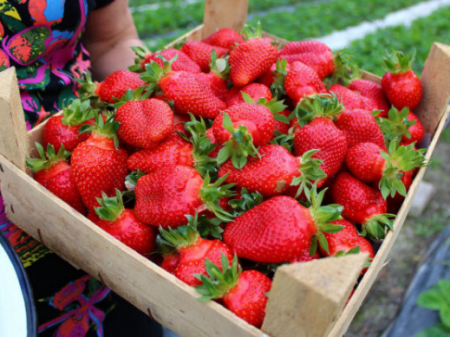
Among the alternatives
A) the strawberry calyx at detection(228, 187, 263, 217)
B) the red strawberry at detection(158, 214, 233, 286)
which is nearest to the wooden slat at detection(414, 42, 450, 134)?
the strawberry calyx at detection(228, 187, 263, 217)

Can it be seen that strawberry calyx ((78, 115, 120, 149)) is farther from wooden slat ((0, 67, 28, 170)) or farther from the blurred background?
the blurred background

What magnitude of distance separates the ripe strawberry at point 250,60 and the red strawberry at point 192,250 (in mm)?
402

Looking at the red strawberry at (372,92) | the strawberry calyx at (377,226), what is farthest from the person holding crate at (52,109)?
the red strawberry at (372,92)

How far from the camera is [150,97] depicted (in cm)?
104

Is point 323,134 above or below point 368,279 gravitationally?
above

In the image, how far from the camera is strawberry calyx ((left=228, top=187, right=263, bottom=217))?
0.87 meters

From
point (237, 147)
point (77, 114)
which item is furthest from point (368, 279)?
point (77, 114)

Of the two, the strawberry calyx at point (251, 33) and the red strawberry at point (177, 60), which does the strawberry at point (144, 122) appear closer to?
the red strawberry at point (177, 60)

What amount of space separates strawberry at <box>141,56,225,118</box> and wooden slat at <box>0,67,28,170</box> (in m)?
0.27

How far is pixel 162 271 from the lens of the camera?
789 millimetres

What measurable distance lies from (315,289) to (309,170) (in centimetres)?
32

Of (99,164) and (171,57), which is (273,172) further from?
(171,57)

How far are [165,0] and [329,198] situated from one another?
4166 millimetres

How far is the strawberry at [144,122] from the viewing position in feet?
3.00
